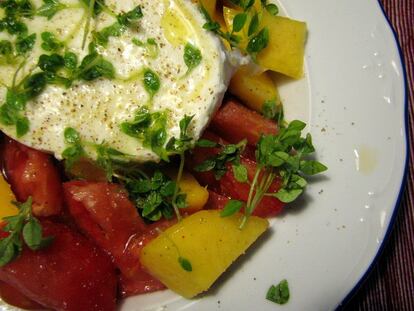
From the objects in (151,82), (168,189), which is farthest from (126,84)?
(168,189)

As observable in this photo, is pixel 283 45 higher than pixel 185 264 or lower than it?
higher

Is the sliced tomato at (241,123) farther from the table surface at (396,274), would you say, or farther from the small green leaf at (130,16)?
the table surface at (396,274)

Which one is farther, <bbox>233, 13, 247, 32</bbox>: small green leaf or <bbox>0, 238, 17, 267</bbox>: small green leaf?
<bbox>233, 13, 247, 32</bbox>: small green leaf

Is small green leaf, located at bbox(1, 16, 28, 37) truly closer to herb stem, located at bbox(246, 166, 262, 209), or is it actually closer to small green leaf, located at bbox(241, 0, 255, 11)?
small green leaf, located at bbox(241, 0, 255, 11)

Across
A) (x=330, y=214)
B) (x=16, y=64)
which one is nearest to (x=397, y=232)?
(x=330, y=214)

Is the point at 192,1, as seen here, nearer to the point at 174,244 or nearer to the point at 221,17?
the point at 221,17

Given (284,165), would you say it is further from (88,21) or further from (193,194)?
(88,21)

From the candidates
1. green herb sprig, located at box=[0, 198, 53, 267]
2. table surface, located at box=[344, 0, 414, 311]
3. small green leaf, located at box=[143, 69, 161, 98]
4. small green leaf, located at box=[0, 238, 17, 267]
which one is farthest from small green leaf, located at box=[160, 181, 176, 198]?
table surface, located at box=[344, 0, 414, 311]
